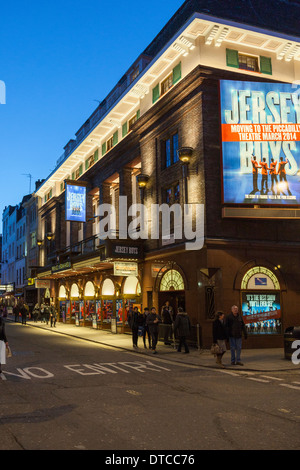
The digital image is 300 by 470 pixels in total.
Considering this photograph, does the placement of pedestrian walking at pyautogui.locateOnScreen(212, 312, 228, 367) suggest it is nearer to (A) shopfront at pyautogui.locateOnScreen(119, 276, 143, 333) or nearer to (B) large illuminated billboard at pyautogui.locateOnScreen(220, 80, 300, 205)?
(B) large illuminated billboard at pyautogui.locateOnScreen(220, 80, 300, 205)

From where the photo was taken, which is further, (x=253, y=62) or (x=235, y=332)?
(x=253, y=62)

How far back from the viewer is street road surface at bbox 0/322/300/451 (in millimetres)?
6117

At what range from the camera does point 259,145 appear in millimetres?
A: 19469

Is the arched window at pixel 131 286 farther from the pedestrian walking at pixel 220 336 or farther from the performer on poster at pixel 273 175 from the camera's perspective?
the pedestrian walking at pixel 220 336

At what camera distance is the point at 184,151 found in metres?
19.9

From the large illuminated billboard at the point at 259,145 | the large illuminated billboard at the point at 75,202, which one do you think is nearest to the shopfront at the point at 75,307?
the large illuminated billboard at the point at 75,202

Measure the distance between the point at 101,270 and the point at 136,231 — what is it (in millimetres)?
5276

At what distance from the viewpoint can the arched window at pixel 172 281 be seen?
2088cm

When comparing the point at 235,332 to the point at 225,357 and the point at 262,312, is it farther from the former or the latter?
the point at 262,312

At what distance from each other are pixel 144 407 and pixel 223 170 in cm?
1276

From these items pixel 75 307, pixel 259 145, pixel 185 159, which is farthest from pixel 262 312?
pixel 75 307

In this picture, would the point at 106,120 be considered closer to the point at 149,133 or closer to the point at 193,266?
the point at 149,133

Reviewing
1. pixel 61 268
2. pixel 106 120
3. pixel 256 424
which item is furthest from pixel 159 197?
pixel 256 424

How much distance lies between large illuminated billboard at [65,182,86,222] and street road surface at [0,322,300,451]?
57.1 ft
